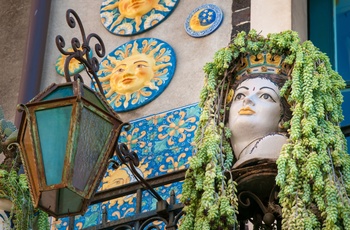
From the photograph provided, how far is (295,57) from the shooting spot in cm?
809

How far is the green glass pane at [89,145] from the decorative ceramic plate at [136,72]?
186 cm

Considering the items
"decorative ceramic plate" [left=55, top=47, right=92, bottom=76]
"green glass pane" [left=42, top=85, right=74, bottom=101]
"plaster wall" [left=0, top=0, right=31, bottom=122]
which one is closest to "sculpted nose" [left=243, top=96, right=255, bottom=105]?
"green glass pane" [left=42, top=85, right=74, bottom=101]

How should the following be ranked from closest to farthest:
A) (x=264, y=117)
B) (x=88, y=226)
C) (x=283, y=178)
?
(x=283, y=178) < (x=264, y=117) < (x=88, y=226)

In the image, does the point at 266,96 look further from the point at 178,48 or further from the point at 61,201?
the point at 178,48

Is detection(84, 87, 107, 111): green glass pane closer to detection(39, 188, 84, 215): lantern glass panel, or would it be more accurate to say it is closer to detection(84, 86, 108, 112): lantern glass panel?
detection(84, 86, 108, 112): lantern glass panel

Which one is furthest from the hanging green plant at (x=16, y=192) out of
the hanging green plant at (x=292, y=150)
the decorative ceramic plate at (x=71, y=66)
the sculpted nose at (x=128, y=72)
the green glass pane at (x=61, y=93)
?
the decorative ceramic plate at (x=71, y=66)

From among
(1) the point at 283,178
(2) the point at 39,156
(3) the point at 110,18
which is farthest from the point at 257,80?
(3) the point at 110,18

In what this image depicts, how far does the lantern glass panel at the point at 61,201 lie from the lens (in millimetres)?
7543

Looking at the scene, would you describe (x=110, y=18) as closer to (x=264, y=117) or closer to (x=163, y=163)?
(x=163, y=163)

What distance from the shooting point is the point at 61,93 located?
7.84m

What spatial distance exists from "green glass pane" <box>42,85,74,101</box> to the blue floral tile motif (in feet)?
4.72

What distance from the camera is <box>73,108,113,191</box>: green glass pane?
24.7 ft

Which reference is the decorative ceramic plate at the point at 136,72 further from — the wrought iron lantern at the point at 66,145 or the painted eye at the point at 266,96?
the wrought iron lantern at the point at 66,145

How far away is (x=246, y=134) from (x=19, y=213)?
Answer: 136 centimetres
